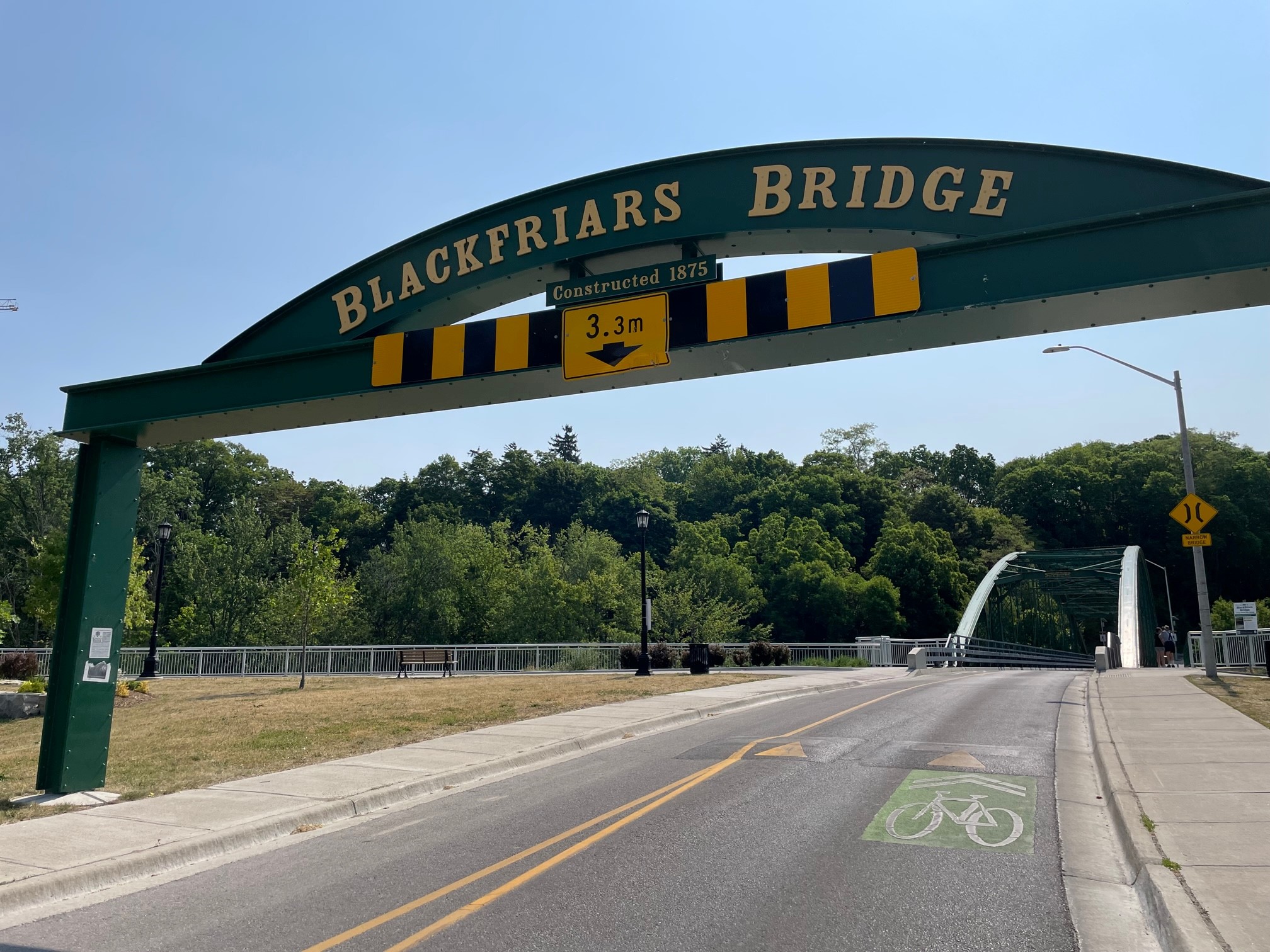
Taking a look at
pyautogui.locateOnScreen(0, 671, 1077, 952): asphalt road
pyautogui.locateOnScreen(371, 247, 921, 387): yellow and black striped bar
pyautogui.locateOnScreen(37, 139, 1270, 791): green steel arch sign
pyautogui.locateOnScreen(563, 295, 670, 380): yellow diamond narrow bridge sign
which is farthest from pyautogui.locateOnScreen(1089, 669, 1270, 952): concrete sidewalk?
pyautogui.locateOnScreen(563, 295, 670, 380): yellow diamond narrow bridge sign

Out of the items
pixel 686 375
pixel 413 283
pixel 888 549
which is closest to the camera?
pixel 686 375

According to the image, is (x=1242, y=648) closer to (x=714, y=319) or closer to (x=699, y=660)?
(x=699, y=660)

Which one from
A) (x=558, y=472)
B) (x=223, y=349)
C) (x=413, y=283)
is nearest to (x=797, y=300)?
(x=413, y=283)

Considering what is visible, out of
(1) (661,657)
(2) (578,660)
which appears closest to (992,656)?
A: (1) (661,657)

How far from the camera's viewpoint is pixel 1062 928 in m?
5.49

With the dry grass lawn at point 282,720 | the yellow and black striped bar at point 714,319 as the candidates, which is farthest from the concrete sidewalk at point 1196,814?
the dry grass lawn at point 282,720

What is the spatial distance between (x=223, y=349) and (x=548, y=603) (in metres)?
39.0

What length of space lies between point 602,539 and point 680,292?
57536mm

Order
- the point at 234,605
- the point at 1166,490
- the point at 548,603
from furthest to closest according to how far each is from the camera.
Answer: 1. the point at 1166,490
2. the point at 234,605
3. the point at 548,603

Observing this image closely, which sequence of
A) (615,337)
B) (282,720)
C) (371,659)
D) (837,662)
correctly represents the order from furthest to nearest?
1. (837,662)
2. (371,659)
3. (282,720)
4. (615,337)

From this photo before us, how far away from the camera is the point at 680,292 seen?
30.1 ft

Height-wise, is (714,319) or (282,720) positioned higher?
(714,319)

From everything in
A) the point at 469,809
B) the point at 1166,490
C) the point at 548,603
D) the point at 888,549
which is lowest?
the point at 469,809

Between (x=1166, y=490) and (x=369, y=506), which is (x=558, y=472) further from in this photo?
(x=1166, y=490)
